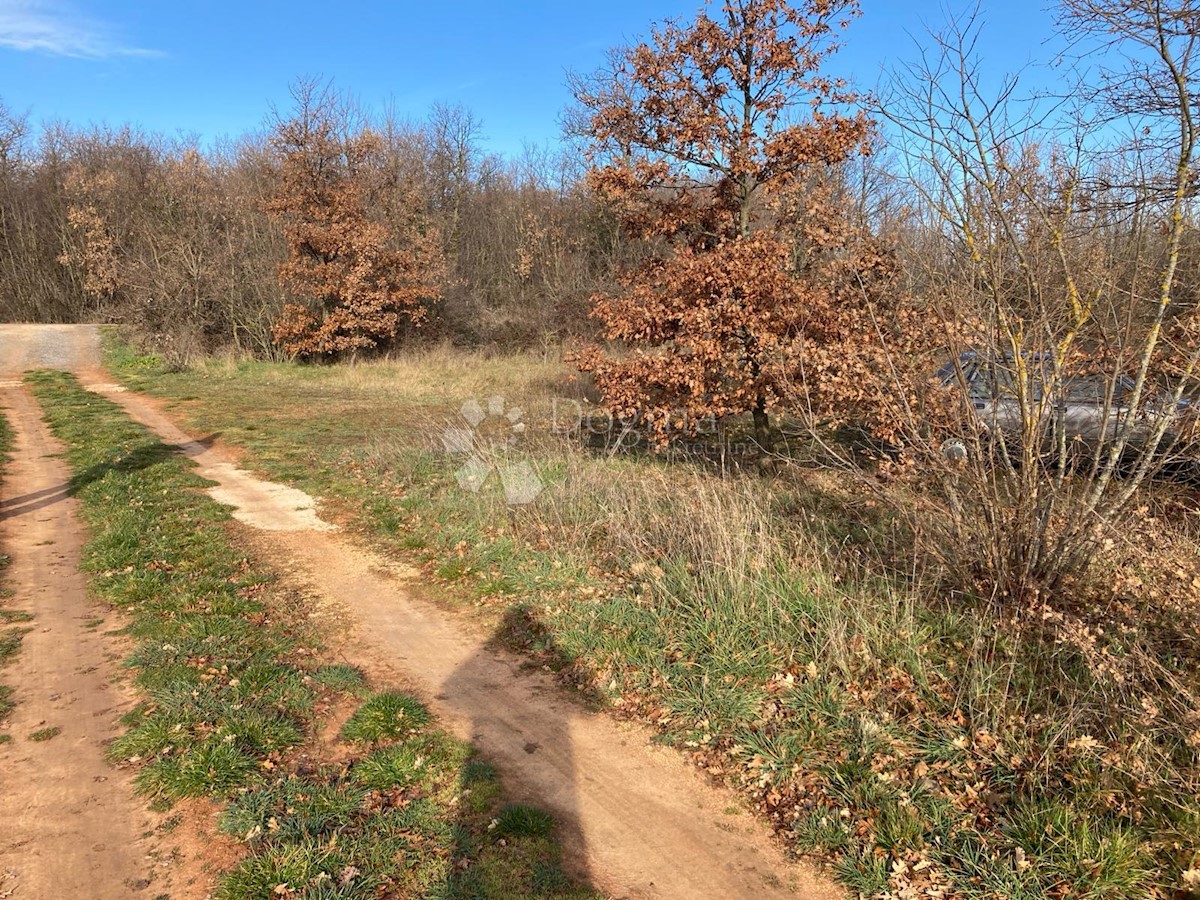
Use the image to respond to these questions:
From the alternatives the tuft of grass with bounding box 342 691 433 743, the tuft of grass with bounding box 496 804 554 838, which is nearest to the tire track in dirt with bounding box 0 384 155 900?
the tuft of grass with bounding box 342 691 433 743

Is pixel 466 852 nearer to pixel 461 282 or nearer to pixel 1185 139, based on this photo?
pixel 1185 139

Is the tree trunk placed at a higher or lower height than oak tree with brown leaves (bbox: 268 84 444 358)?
lower

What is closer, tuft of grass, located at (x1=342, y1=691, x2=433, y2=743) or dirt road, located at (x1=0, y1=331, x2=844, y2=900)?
dirt road, located at (x1=0, y1=331, x2=844, y2=900)

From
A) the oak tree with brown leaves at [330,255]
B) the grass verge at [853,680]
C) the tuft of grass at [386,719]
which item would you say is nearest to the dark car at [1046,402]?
the grass verge at [853,680]

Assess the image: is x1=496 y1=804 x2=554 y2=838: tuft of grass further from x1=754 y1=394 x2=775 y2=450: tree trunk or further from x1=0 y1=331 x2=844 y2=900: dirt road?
x1=754 y1=394 x2=775 y2=450: tree trunk

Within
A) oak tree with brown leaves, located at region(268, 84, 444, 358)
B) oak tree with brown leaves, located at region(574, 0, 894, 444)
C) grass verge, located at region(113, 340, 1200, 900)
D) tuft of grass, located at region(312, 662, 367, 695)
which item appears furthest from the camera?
oak tree with brown leaves, located at region(268, 84, 444, 358)

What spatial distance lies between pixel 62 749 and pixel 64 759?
0.40ft

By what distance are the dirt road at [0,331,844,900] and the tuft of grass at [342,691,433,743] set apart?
0.19m

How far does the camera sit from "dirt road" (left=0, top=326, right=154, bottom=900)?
3.13 m

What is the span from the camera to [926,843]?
129 inches

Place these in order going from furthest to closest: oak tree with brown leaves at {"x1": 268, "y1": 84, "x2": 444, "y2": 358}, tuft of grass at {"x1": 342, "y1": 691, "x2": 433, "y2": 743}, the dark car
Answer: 1. oak tree with brown leaves at {"x1": 268, "y1": 84, "x2": 444, "y2": 358}
2. the dark car
3. tuft of grass at {"x1": 342, "y1": 691, "x2": 433, "y2": 743}

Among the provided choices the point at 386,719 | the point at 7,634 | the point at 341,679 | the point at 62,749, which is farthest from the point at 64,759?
the point at 7,634

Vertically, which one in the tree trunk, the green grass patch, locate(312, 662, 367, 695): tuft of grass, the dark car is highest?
the dark car

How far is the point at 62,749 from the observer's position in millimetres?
3969
